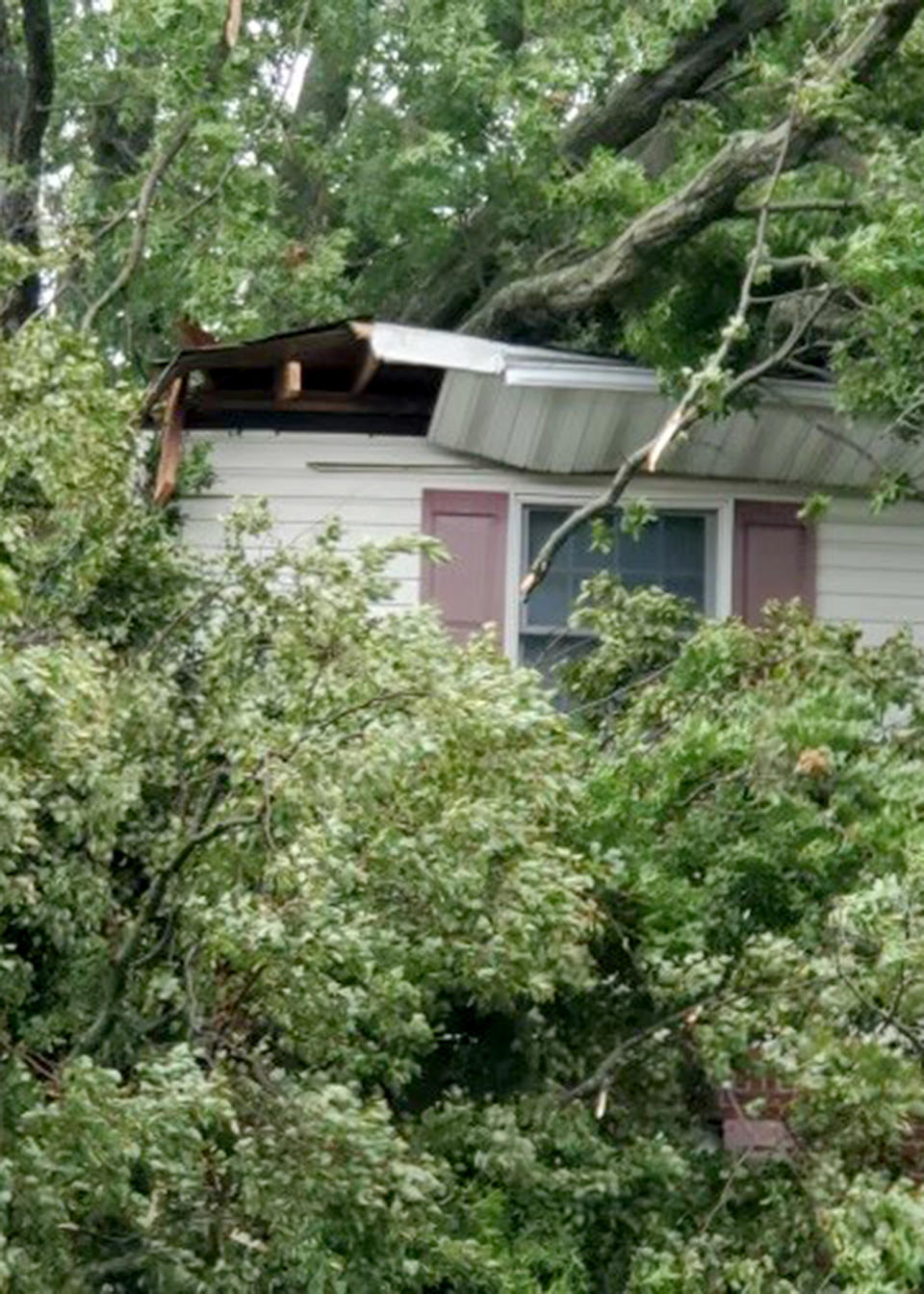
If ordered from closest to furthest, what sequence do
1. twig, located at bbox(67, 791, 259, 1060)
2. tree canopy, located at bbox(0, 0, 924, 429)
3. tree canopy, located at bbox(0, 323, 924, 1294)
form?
tree canopy, located at bbox(0, 323, 924, 1294)
twig, located at bbox(67, 791, 259, 1060)
tree canopy, located at bbox(0, 0, 924, 429)

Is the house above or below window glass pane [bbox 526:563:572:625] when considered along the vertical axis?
above

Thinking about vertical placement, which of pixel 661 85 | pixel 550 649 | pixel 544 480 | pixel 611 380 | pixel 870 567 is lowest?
pixel 550 649

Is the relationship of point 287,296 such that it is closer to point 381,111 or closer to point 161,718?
point 381,111

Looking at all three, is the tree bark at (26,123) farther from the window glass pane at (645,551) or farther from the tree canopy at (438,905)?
the tree canopy at (438,905)

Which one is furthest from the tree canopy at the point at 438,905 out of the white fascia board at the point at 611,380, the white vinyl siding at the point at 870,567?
the white vinyl siding at the point at 870,567

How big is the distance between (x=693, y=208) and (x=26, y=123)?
4.47m

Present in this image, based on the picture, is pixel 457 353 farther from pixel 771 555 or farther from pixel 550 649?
pixel 771 555

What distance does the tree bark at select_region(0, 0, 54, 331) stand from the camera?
19172 millimetres

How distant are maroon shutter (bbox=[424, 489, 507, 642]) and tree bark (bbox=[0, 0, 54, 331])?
2376mm

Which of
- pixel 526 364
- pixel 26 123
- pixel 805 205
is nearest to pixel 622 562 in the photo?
pixel 526 364

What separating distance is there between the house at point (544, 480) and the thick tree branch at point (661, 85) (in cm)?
266

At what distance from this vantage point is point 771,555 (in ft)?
61.4

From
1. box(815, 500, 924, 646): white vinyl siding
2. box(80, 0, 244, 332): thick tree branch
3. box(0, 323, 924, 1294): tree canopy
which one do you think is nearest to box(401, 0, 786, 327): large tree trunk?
box(80, 0, 244, 332): thick tree branch

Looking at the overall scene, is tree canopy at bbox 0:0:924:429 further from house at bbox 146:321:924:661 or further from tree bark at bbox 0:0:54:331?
house at bbox 146:321:924:661
